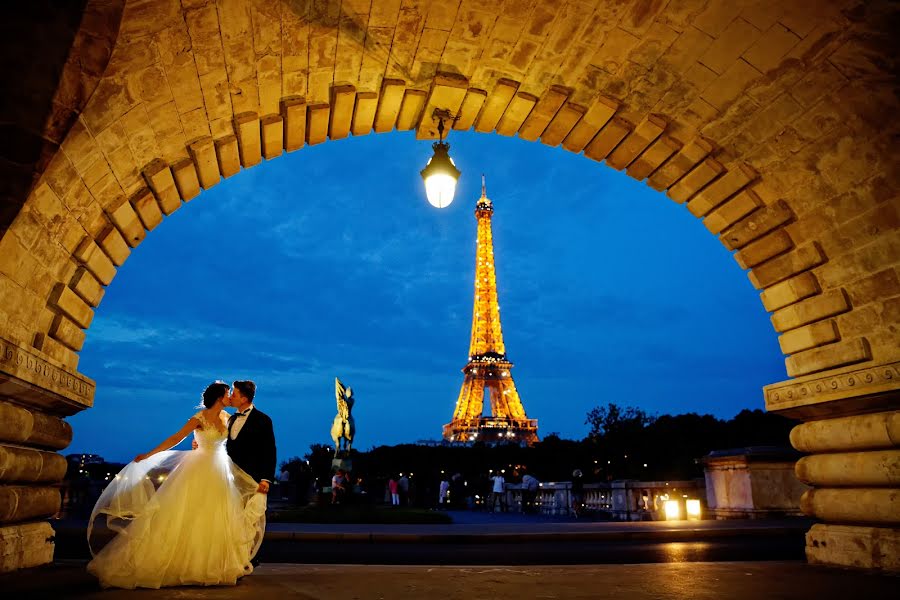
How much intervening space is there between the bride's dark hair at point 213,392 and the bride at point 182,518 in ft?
0.34

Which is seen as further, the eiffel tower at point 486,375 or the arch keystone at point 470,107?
the eiffel tower at point 486,375

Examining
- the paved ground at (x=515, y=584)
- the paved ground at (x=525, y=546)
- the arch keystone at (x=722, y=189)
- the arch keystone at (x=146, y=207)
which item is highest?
the arch keystone at (x=722, y=189)

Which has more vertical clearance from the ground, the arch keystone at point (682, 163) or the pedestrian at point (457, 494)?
the arch keystone at point (682, 163)

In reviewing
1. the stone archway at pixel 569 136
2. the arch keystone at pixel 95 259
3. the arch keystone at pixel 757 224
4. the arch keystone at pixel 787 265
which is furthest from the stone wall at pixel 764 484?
the arch keystone at pixel 95 259

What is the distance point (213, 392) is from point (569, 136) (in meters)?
4.29

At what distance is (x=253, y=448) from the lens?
18.2ft

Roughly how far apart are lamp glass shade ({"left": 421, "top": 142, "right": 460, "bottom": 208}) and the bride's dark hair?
2.67 m

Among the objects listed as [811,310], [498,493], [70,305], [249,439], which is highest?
[811,310]

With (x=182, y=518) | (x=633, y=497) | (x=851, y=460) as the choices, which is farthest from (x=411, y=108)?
(x=633, y=497)

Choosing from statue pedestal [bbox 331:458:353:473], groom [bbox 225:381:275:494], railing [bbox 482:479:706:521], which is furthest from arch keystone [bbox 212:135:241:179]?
statue pedestal [bbox 331:458:353:473]

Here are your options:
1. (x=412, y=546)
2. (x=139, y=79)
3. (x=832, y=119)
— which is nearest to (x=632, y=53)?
(x=832, y=119)

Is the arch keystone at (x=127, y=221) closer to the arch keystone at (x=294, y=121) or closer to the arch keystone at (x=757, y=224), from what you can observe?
the arch keystone at (x=294, y=121)

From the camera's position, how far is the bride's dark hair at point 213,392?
565 centimetres

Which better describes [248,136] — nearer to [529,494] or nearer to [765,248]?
[765,248]
